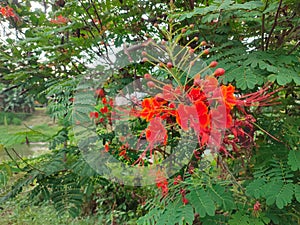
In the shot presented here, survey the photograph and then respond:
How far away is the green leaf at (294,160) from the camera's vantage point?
1.14 metres

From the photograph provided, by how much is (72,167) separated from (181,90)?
3.57 ft

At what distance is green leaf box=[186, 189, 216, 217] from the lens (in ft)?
3.55

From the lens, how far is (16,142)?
5.41 feet

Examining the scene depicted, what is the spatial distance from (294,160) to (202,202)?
1.25 ft

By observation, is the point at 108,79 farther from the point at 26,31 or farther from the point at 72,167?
the point at 26,31

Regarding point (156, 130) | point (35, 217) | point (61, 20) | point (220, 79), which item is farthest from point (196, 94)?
point (35, 217)

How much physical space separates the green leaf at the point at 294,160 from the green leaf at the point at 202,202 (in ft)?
1.06

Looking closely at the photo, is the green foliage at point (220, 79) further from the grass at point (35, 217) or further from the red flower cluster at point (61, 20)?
the grass at point (35, 217)

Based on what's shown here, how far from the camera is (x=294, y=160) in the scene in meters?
1.17

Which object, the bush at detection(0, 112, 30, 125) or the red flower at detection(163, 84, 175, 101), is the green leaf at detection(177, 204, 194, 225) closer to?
the red flower at detection(163, 84, 175, 101)

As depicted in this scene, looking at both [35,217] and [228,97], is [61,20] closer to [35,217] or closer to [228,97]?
[228,97]

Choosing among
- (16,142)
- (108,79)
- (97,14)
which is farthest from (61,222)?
(97,14)

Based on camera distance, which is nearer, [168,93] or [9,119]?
[168,93]

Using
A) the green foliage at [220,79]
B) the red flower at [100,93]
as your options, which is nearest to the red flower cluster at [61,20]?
the green foliage at [220,79]
